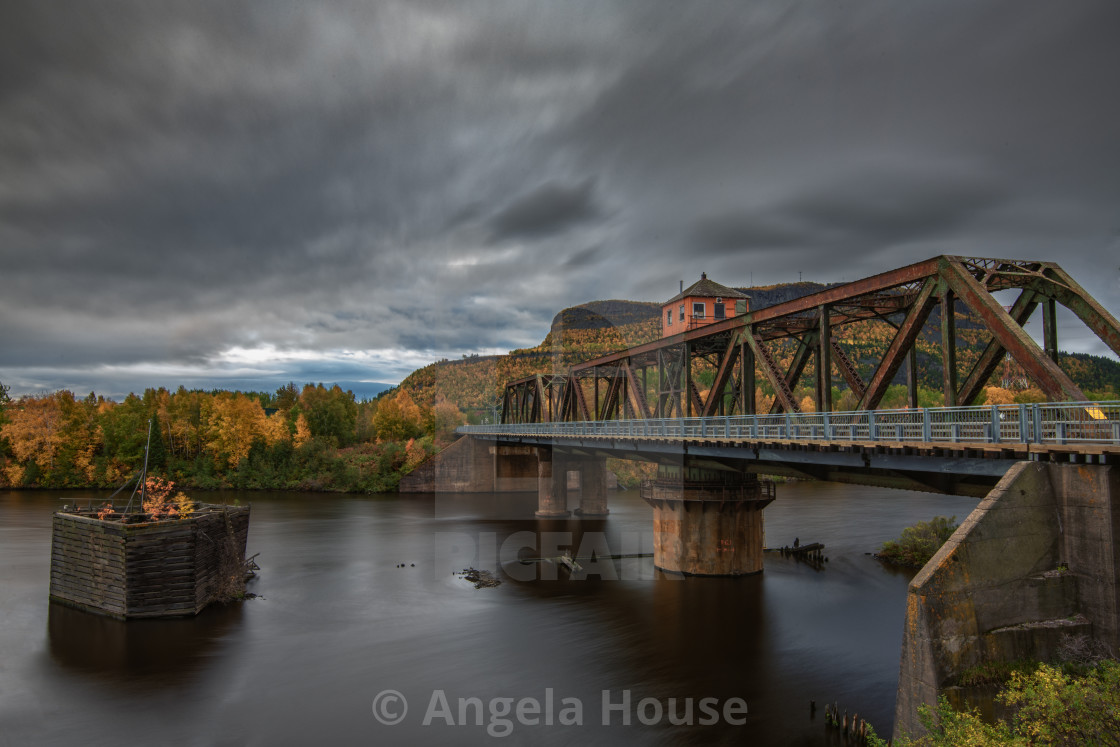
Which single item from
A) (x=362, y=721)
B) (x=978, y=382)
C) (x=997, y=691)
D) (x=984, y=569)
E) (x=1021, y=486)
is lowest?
(x=362, y=721)

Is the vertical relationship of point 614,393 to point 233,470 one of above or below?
above

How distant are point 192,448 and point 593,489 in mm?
75887

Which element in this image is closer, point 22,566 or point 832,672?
point 832,672

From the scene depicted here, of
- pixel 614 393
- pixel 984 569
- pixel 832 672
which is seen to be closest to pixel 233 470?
pixel 614 393

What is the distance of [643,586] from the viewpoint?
34031mm

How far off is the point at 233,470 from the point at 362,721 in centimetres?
8923

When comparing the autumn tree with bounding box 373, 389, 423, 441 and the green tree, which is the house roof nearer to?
the green tree

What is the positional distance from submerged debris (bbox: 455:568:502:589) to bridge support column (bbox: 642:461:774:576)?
9.82 meters

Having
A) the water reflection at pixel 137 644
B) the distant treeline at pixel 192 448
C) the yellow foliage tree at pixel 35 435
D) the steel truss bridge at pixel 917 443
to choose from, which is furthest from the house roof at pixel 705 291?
the yellow foliage tree at pixel 35 435

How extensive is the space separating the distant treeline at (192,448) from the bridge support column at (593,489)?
36891mm

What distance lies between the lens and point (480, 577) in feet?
123

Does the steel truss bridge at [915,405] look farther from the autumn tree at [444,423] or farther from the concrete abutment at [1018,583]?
the autumn tree at [444,423]

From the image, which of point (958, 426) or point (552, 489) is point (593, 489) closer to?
point (552, 489)

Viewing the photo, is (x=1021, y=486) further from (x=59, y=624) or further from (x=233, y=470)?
(x=233, y=470)
